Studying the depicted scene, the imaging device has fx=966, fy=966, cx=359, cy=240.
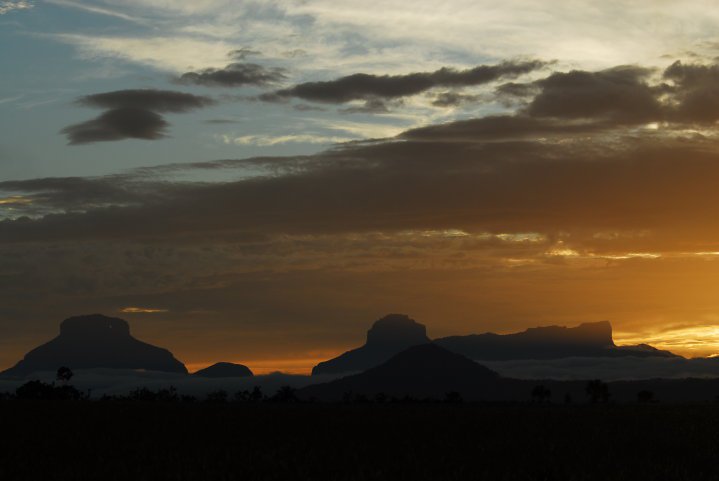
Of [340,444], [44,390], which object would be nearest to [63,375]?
[44,390]

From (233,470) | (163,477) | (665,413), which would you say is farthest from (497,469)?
(665,413)

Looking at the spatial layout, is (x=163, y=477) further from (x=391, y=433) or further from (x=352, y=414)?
(x=352, y=414)

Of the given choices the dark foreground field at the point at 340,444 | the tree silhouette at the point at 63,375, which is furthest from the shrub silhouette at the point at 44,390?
the dark foreground field at the point at 340,444

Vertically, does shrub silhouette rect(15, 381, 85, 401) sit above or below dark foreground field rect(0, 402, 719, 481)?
above

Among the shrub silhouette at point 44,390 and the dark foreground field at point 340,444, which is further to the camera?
the shrub silhouette at point 44,390

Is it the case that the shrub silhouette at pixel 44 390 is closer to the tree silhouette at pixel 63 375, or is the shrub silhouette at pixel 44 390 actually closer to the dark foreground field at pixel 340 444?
the tree silhouette at pixel 63 375

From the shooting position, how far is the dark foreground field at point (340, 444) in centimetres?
4462

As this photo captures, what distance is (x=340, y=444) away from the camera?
59.8 meters

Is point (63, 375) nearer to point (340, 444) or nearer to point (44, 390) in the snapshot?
point (44, 390)

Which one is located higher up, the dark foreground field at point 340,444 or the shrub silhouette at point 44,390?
the shrub silhouette at point 44,390

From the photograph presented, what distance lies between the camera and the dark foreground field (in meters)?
44.6

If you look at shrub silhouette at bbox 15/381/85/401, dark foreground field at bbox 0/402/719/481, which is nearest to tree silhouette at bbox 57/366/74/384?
shrub silhouette at bbox 15/381/85/401

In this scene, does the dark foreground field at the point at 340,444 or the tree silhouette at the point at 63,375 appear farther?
the tree silhouette at the point at 63,375

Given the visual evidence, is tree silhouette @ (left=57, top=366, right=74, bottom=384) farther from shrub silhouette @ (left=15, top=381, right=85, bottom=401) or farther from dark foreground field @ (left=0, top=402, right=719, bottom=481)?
dark foreground field @ (left=0, top=402, right=719, bottom=481)
